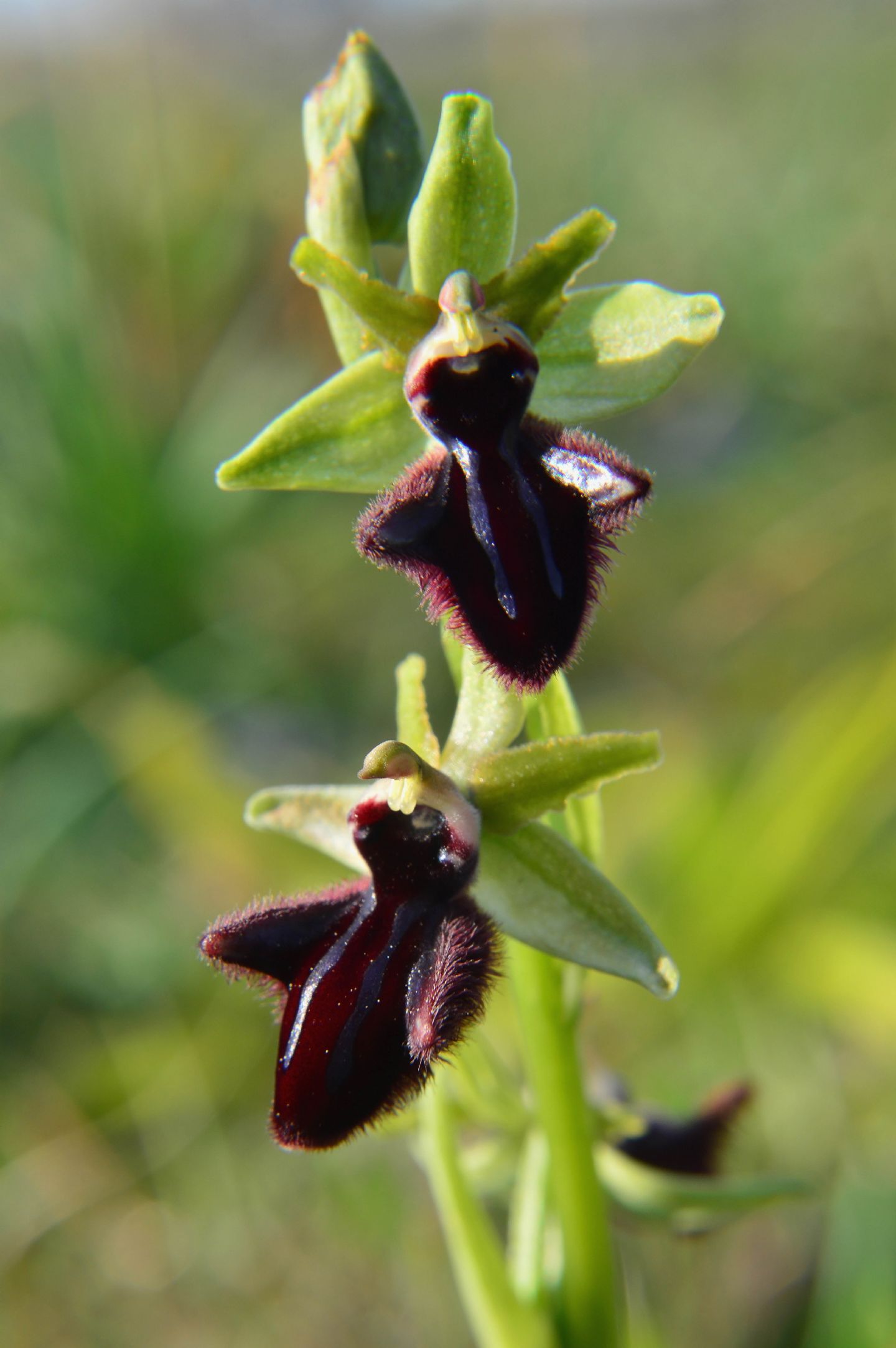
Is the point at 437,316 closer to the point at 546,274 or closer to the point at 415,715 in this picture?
the point at 546,274

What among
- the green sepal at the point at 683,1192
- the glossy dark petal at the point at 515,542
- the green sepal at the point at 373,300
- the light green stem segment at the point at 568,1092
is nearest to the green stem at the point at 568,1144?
the light green stem segment at the point at 568,1092

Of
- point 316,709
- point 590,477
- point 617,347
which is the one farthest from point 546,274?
point 316,709

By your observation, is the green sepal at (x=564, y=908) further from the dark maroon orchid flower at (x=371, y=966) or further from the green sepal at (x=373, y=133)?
the green sepal at (x=373, y=133)

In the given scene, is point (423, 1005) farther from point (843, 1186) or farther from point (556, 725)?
point (843, 1186)

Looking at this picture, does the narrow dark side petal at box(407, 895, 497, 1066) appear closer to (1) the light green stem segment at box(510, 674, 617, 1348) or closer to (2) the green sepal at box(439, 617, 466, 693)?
(1) the light green stem segment at box(510, 674, 617, 1348)

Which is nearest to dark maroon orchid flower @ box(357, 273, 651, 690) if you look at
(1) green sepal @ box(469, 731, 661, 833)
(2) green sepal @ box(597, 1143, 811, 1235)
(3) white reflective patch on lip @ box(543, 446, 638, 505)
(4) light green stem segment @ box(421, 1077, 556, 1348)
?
(3) white reflective patch on lip @ box(543, 446, 638, 505)

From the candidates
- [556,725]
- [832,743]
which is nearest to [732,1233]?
[832,743]
